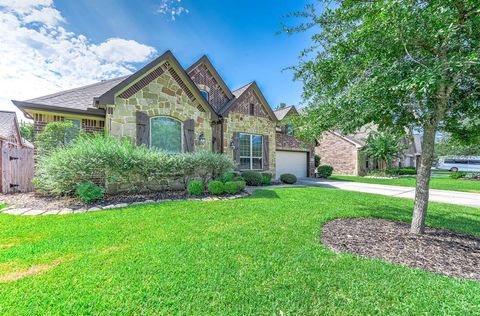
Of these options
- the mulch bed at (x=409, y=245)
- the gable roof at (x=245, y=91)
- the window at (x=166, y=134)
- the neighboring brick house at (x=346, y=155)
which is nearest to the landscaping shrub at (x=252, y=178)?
the gable roof at (x=245, y=91)

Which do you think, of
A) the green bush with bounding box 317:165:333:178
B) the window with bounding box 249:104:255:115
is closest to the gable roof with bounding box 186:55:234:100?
the window with bounding box 249:104:255:115

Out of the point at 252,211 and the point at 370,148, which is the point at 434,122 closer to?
the point at 252,211

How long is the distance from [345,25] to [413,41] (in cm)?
122

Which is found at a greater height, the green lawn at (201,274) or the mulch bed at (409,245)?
the green lawn at (201,274)

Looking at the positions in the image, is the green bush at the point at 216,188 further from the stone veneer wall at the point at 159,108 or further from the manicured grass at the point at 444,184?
the manicured grass at the point at 444,184

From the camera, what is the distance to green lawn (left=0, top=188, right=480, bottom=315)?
84.8 inches

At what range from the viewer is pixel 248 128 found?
13461mm

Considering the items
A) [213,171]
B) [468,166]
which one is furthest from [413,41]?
[468,166]

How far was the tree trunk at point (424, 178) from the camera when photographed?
4051mm

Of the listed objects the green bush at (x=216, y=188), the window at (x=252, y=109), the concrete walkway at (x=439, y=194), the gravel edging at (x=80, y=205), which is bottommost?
the concrete walkway at (x=439, y=194)

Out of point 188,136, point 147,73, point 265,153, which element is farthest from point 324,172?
point 147,73

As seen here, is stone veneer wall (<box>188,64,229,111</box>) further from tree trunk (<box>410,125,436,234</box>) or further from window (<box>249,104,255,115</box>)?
tree trunk (<box>410,125,436,234</box>)

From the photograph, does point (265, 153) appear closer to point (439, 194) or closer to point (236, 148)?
point (236, 148)

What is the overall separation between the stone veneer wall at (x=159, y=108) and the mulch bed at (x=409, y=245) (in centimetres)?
785
